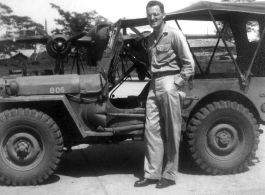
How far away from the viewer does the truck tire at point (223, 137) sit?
5.08 metres

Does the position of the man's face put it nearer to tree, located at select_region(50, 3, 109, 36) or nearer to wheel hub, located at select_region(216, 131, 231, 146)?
wheel hub, located at select_region(216, 131, 231, 146)

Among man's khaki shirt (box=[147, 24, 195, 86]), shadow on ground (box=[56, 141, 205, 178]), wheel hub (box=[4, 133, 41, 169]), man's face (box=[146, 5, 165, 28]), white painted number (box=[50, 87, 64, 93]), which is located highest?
man's face (box=[146, 5, 165, 28])

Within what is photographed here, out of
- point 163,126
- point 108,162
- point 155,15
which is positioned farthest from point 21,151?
point 155,15

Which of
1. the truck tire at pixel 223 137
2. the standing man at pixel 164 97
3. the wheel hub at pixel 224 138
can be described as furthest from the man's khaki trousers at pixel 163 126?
the wheel hub at pixel 224 138

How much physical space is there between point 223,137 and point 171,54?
4.29ft

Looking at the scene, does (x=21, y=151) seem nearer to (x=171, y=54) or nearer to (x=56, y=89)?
(x=56, y=89)

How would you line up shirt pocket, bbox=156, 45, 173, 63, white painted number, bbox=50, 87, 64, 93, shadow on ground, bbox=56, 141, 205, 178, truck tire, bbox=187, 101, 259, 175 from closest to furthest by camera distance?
shirt pocket, bbox=156, 45, 173, 63 → white painted number, bbox=50, 87, 64, 93 → truck tire, bbox=187, 101, 259, 175 → shadow on ground, bbox=56, 141, 205, 178

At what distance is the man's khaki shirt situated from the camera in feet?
15.2

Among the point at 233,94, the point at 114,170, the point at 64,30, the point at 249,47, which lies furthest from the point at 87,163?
the point at 64,30

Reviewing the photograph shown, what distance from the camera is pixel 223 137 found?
5137mm

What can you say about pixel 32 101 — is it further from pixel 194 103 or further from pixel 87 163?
pixel 194 103

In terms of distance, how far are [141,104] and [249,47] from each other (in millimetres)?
2082

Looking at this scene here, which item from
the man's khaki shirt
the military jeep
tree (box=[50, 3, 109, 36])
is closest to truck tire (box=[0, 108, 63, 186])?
the military jeep

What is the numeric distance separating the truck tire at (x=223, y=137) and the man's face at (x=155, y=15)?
1.25 meters
